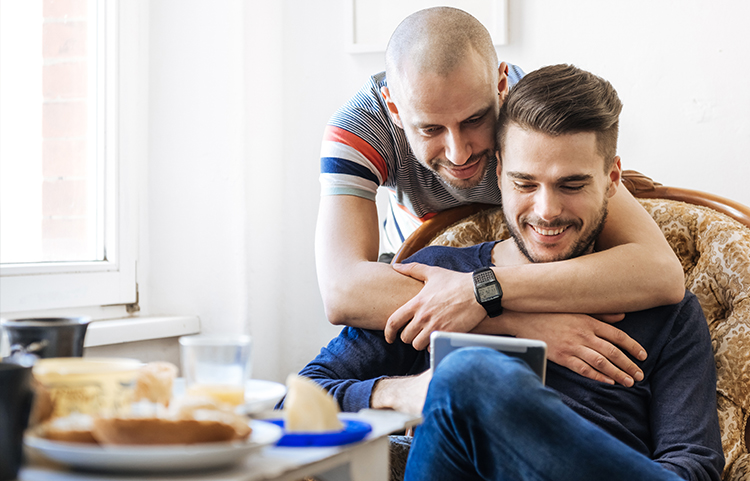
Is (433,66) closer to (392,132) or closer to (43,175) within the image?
(392,132)

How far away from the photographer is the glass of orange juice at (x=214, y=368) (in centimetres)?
70

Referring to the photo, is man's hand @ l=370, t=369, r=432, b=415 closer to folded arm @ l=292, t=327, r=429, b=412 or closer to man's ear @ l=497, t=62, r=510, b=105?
folded arm @ l=292, t=327, r=429, b=412

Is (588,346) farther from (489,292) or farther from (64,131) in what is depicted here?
(64,131)

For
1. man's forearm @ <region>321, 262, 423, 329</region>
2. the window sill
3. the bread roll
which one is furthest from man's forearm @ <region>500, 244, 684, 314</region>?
the window sill

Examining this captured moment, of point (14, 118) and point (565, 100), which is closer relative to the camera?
point (565, 100)

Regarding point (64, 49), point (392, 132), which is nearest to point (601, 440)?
point (392, 132)

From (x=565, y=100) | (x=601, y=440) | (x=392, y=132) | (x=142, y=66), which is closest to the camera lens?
(x=601, y=440)

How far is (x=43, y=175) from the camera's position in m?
1.78

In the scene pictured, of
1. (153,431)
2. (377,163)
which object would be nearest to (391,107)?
(377,163)

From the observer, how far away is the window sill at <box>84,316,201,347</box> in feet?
5.53

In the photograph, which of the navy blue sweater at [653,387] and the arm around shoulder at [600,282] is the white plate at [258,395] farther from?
the arm around shoulder at [600,282]

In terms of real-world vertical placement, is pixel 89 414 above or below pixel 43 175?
below

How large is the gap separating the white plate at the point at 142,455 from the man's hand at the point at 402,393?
633 millimetres

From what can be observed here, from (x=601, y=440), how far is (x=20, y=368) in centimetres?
61
